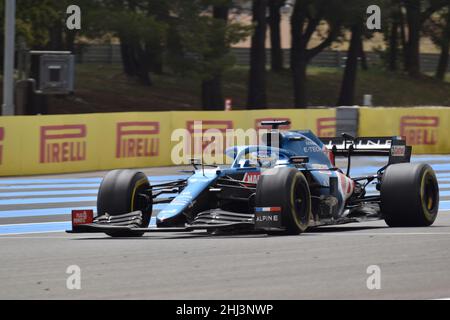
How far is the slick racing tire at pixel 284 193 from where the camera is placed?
11.5 m

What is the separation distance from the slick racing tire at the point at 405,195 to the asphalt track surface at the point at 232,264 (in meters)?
0.21

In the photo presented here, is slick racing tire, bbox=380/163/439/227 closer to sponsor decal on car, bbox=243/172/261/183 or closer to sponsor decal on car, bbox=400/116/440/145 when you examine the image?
sponsor decal on car, bbox=243/172/261/183

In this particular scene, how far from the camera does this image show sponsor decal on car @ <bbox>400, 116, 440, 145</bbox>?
2872cm

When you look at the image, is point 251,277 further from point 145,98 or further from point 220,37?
point 145,98

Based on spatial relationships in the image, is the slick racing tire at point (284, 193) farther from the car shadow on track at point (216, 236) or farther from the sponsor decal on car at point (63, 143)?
the sponsor decal on car at point (63, 143)

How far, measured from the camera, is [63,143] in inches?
899

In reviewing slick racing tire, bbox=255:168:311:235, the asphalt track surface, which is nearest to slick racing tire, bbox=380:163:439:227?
the asphalt track surface

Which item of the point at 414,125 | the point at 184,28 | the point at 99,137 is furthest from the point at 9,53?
the point at 414,125

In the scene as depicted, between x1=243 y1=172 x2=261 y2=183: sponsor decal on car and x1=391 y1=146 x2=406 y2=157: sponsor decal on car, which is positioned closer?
x1=243 y1=172 x2=261 y2=183: sponsor decal on car

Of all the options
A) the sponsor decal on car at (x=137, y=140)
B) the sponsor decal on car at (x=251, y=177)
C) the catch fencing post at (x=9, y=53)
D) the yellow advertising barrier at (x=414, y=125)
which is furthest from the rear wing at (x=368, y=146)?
the yellow advertising barrier at (x=414, y=125)

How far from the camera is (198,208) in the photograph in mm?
12023

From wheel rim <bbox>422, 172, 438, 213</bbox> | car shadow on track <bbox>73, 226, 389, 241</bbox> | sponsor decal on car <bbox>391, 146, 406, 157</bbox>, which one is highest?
sponsor decal on car <bbox>391, 146, 406, 157</bbox>

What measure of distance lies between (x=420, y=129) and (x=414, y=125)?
24 cm

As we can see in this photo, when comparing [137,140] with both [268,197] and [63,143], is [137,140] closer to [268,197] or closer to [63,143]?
[63,143]
